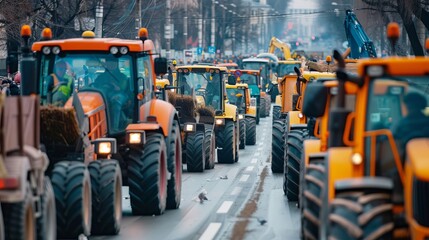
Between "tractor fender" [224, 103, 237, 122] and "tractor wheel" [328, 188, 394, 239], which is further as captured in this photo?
"tractor fender" [224, 103, 237, 122]

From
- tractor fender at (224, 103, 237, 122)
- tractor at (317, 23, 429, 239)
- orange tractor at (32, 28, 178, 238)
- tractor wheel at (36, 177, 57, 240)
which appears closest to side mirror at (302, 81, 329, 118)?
tractor at (317, 23, 429, 239)

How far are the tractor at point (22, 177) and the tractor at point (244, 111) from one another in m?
24.5

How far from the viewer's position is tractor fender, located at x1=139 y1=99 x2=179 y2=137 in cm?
1872

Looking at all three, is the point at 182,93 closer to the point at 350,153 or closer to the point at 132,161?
the point at 132,161

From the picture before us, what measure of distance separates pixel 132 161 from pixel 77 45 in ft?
6.33

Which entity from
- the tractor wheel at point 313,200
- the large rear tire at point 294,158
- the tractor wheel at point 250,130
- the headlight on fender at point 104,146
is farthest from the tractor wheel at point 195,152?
the tractor wheel at point 313,200

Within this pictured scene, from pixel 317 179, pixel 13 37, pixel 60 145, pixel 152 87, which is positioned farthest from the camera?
pixel 13 37

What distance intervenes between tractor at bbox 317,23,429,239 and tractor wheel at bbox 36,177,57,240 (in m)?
2.91

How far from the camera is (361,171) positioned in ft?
36.6

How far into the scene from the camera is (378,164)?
11008mm

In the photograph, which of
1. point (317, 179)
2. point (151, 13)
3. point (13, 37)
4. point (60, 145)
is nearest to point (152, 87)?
point (60, 145)

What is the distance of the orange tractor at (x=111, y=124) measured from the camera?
16.3m

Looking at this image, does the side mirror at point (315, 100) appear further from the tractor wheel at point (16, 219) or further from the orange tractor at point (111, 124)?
the orange tractor at point (111, 124)

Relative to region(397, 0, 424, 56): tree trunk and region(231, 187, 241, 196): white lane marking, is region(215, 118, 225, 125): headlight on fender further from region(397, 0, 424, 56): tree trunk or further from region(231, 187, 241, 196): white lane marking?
region(397, 0, 424, 56): tree trunk
